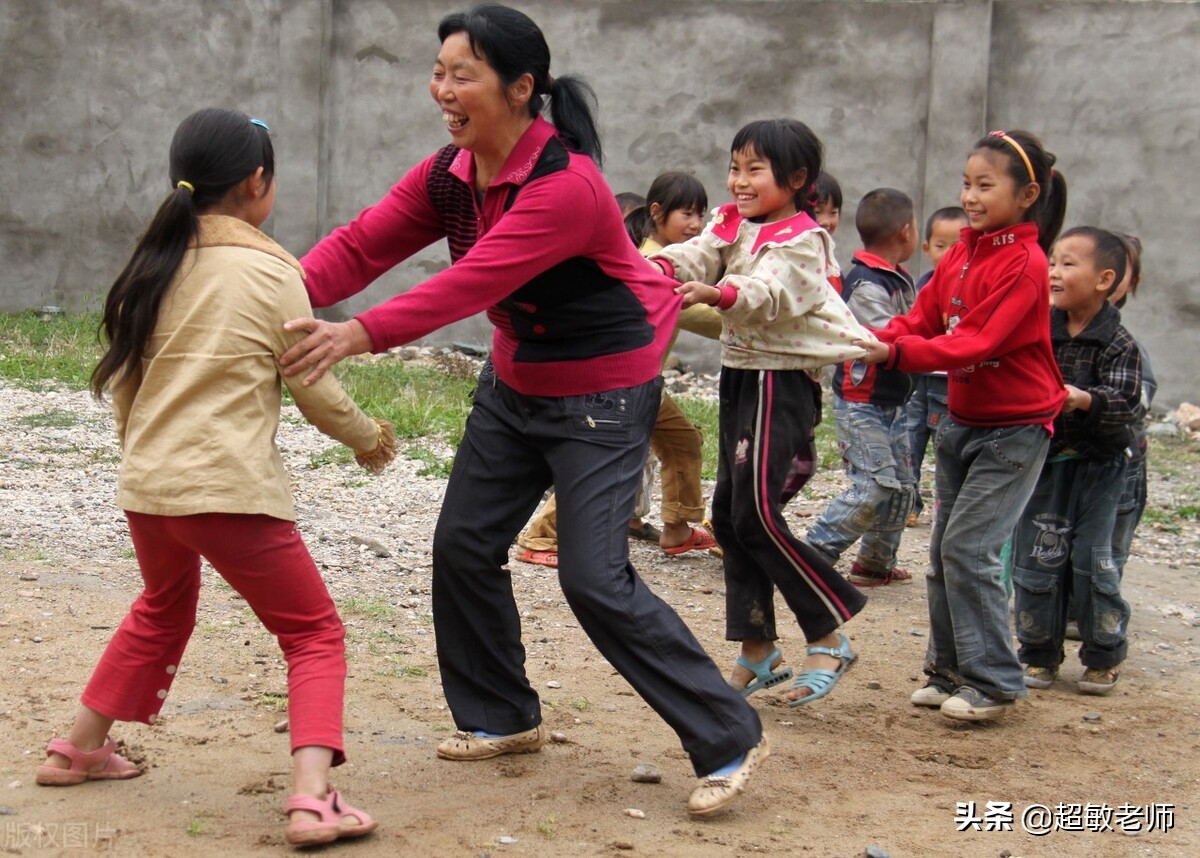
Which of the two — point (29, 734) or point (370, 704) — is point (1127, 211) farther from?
point (29, 734)

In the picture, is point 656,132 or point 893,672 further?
point 656,132

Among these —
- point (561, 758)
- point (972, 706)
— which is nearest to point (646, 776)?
point (561, 758)

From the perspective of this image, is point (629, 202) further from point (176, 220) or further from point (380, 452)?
point (176, 220)

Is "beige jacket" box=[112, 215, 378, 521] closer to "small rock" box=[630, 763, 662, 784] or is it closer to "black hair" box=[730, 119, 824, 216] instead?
"small rock" box=[630, 763, 662, 784]

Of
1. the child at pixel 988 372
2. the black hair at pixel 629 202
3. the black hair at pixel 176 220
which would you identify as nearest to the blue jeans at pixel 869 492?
the child at pixel 988 372

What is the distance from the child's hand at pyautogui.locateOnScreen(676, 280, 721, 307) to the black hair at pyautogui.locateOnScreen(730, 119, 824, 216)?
681 mm

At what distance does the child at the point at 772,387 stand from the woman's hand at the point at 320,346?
145 cm

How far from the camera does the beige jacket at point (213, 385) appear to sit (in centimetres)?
291

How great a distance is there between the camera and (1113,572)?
4.72 m

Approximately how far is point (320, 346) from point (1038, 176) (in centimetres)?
227

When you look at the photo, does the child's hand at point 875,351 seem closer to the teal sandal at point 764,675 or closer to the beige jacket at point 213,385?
the teal sandal at point 764,675

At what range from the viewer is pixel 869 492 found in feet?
18.6

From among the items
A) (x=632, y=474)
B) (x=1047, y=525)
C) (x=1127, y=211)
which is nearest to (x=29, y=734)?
(x=632, y=474)

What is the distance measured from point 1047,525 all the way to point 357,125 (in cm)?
728
